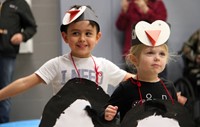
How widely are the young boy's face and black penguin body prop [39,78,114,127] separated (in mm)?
151

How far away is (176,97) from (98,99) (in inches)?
11.5

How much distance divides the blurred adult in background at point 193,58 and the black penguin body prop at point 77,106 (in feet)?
7.36

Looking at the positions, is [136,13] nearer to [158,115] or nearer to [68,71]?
[68,71]

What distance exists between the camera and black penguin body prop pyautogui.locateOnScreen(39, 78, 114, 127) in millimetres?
1411

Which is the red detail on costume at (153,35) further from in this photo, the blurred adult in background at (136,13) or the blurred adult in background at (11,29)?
the blurred adult in background at (136,13)

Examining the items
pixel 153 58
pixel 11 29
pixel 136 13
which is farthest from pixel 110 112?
pixel 136 13

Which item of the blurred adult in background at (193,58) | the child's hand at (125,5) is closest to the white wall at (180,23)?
the blurred adult in background at (193,58)

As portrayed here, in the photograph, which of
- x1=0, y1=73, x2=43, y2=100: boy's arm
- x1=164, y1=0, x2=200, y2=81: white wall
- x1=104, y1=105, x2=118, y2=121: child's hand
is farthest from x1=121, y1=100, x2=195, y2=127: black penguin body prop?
x1=164, y1=0, x2=200, y2=81: white wall

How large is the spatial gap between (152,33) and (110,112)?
1.01 feet

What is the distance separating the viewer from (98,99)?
1.47 m

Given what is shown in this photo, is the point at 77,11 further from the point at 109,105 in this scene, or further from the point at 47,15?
the point at 47,15

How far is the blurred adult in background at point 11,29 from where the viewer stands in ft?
10.3

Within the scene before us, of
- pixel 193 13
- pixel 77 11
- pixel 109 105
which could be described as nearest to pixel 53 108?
pixel 109 105

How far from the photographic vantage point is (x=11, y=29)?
3.13 m
